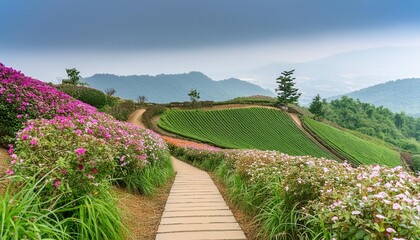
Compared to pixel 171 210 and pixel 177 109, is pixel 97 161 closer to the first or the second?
pixel 171 210

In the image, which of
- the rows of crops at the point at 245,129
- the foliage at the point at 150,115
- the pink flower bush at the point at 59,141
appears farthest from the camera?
the rows of crops at the point at 245,129

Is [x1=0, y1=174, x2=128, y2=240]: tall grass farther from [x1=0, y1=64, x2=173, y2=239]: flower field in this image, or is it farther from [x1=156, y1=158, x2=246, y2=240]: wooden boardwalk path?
[x1=156, y1=158, x2=246, y2=240]: wooden boardwalk path

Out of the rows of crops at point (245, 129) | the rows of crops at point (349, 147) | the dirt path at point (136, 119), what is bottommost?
the rows of crops at point (349, 147)

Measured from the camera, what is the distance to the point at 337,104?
Result: 10412 cm

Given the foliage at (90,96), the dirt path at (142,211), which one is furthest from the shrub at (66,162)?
the foliage at (90,96)

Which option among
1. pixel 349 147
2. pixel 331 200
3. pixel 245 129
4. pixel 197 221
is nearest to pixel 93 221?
pixel 197 221

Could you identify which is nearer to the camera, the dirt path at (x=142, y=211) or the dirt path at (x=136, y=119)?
the dirt path at (x=142, y=211)

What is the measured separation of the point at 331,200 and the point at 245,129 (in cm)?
3929

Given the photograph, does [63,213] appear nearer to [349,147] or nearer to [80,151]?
[80,151]

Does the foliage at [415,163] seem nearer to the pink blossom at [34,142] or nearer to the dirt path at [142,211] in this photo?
the dirt path at [142,211]

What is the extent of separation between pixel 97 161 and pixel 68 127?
156 centimetres

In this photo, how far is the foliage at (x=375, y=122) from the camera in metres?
78.9

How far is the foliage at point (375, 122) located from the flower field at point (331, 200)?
79.0 m

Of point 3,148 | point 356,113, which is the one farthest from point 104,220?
point 356,113
